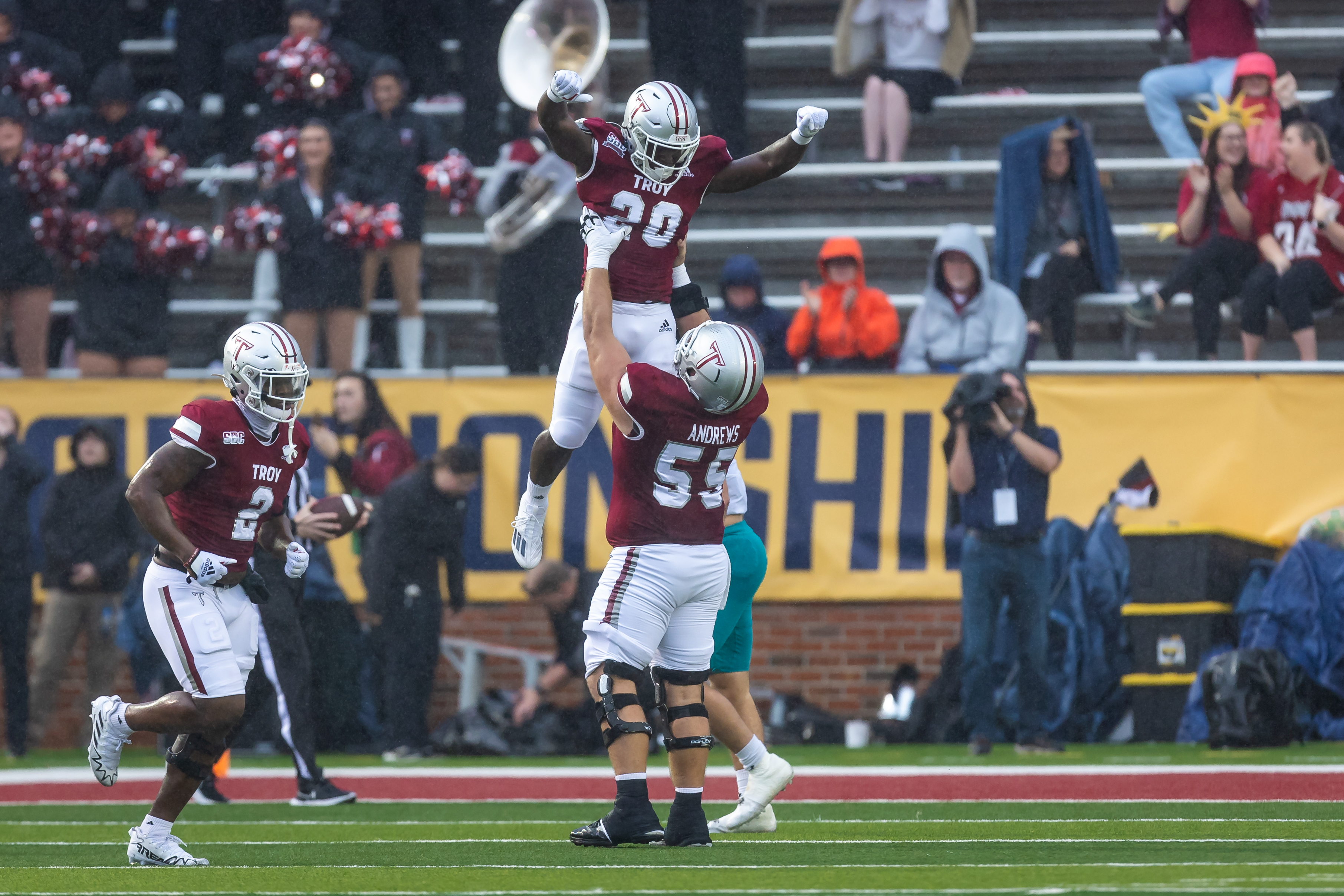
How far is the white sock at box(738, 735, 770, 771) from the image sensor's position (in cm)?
700

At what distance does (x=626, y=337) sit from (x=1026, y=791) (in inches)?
115

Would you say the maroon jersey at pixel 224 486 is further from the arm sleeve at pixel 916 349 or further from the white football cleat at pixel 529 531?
the arm sleeve at pixel 916 349

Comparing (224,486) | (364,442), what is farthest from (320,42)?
(224,486)

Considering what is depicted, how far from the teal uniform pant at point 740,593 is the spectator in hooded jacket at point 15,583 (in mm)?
6685

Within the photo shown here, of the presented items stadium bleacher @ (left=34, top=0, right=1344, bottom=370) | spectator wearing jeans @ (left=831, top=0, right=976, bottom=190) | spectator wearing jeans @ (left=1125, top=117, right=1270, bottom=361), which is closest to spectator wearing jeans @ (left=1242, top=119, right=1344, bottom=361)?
spectator wearing jeans @ (left=1125, top=117, right=1270, bottom=361)

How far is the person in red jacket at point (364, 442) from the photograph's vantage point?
477 inches

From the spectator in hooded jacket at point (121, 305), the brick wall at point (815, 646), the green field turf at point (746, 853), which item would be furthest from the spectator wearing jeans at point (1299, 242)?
the spectator in hooded jacket at point (121, 305)

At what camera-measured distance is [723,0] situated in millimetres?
14492

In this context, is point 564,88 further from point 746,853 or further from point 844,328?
point 844,328

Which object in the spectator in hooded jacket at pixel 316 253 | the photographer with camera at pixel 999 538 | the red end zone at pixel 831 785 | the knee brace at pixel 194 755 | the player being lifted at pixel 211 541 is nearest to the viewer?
the knee brace at pixel 194 755

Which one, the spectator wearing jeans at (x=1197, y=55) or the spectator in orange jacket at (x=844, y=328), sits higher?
the spectator wearing jeans at (x=1197, y=55)

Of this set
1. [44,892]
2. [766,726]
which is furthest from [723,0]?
[44,892]

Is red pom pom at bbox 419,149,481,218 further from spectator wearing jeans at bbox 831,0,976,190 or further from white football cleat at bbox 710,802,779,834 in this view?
white football cleat at bbox 710,802,779,834

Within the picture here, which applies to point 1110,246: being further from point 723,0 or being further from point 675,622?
point 675,622
